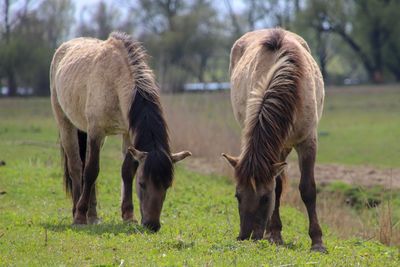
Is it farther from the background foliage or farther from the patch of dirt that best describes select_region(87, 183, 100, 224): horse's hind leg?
the background foliage

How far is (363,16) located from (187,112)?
29790 mm

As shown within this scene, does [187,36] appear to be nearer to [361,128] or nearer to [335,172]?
[361,128]

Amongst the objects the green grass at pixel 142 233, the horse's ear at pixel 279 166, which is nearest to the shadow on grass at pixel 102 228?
the green grass at pixel 142 233

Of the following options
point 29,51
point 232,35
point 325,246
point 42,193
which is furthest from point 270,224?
point 232,35

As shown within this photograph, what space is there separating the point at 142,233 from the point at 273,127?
163cm

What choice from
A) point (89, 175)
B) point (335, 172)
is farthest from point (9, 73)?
point (89, 175)

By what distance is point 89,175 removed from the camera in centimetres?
848

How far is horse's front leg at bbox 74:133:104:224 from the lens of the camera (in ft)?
27.6

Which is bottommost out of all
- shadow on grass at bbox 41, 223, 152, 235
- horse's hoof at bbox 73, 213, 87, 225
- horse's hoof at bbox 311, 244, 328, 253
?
horse's hoof at bbox 73, 213, 87, 225

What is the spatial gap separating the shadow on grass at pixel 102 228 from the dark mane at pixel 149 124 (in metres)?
0.52

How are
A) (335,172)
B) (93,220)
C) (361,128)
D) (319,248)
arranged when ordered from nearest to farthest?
1. (319,248)
2. (93,220)
3. (335,172)
4. (361,128)

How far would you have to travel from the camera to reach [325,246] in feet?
23.9

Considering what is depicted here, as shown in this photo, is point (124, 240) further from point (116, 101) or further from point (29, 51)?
point (29, 51)

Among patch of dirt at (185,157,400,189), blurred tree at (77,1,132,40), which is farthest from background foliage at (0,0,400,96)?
patch of dirt at (185,157,400,189)
